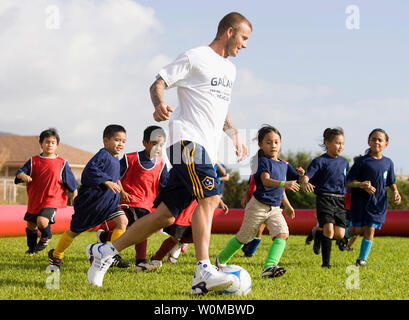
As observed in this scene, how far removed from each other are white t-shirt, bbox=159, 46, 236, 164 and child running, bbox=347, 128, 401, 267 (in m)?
3.29

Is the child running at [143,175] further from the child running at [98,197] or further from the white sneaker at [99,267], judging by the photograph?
the white sneaker at [99,267]

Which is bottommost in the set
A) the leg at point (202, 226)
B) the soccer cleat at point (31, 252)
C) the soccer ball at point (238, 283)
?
the soccer cleat at point (31, 252)

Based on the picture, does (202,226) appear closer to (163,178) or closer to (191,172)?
(191,172)

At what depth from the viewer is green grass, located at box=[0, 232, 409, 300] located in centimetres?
388

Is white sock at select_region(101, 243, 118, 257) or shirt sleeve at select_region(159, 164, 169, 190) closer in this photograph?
white sock at select_region(101, 243, 118, 257)

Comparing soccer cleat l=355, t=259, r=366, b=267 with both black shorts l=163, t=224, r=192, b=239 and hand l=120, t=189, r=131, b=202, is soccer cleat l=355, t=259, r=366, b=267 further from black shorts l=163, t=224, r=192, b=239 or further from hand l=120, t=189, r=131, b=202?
hand l=120, t=189, r=131, b=202

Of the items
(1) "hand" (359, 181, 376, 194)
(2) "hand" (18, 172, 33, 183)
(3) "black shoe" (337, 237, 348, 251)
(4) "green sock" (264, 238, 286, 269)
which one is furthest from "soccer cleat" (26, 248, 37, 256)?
(3) "black shoe" (337, 237, 348, 251)

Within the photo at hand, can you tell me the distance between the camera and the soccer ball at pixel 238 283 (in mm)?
3773

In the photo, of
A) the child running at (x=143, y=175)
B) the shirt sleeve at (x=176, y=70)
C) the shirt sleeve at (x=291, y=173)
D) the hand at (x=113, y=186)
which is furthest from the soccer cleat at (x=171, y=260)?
the shirt sleeve at (x=176, y=70)

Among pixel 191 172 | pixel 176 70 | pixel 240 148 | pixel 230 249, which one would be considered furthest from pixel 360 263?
pixel 176 70

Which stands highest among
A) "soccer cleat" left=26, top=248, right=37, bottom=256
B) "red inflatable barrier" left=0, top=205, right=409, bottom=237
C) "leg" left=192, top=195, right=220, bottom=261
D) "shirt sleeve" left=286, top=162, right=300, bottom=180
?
"shirt sleeve" left=286, top=162, right=300, bottom=180

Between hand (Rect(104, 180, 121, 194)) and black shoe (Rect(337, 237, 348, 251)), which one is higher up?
hand (Rect(104, 180, 121, 194))

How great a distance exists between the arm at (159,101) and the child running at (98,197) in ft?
6.06
